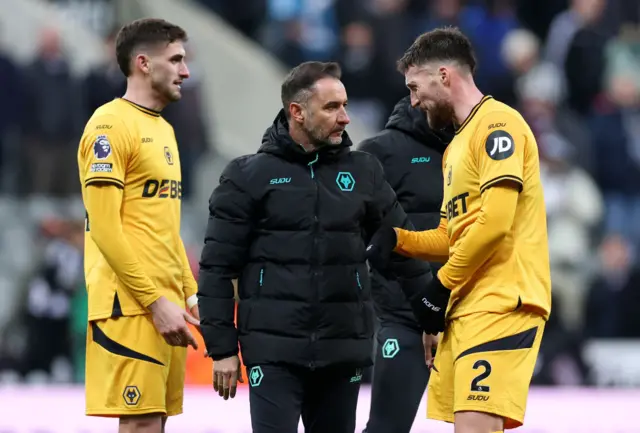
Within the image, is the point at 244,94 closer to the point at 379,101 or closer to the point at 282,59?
the point at 282,59

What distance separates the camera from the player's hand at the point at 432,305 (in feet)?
18.7

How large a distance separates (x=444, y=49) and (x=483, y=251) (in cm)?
A: 95

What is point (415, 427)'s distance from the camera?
27.3ft

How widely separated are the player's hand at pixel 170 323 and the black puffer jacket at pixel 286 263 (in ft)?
1.36

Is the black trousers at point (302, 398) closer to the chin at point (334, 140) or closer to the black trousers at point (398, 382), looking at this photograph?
the black trousers at point (398, 382)

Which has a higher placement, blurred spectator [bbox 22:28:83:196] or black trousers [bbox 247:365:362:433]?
blurred spectator [bbox 22:28:83:196]

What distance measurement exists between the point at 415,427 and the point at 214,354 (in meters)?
2.97

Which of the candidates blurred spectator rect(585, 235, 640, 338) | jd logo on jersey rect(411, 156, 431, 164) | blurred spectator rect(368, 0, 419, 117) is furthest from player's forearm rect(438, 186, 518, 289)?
blurred spectator rect(368, 0, 419, 117)

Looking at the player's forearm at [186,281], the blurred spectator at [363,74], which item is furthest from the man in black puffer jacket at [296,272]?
the blurred spectator at [363,74]

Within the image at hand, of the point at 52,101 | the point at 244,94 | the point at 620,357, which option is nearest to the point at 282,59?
the point at 244,94

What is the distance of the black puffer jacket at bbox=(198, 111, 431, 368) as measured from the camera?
18.5 feet

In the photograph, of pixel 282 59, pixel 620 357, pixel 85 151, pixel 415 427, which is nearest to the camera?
pixel 85 151

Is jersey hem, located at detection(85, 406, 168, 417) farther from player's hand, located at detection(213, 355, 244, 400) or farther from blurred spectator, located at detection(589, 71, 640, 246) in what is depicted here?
blurred spectator, located at detection(589, 71, 640, 246)

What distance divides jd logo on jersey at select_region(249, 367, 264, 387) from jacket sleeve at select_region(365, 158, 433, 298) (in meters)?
0.85
